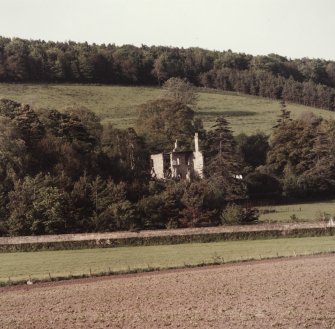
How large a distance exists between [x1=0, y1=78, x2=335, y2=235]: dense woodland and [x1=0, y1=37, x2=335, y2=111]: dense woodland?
34944 mm

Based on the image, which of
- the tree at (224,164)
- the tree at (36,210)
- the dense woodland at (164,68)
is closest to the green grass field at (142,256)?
the tree at (36,210)

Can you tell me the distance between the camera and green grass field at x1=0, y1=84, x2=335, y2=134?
108200 mm

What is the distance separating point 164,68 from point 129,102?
2739 centimetres

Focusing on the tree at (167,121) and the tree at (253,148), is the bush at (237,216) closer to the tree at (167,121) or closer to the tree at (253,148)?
the tree at (253,148)

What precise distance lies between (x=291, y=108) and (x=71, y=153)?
73.5m

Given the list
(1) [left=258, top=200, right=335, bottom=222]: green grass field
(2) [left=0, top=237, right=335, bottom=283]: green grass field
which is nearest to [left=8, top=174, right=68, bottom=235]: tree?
(2) [left=0, top=237, right=335, bottom=283]: green grass field

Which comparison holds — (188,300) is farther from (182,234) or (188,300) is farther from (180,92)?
(180,92)

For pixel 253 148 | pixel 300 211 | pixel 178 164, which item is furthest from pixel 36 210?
pixel 253 148

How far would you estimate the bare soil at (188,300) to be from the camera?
2233 cm

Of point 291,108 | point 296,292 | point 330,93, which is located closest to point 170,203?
point 296,292

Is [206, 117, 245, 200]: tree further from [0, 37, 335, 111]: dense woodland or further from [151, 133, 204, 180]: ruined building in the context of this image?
[0, 37, 335, 111]: dense woodland

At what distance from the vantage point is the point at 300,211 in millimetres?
71875

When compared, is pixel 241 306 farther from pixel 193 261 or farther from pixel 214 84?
pixel 214 84

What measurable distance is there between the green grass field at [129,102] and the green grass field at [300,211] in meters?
30.8
